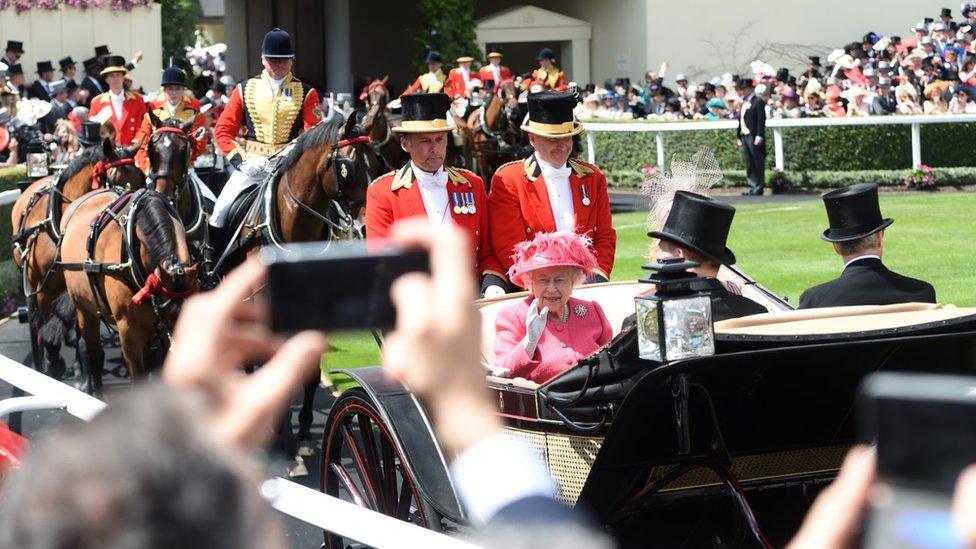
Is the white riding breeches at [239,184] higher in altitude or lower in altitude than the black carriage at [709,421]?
higher

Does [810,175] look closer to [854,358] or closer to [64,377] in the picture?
[64,377]

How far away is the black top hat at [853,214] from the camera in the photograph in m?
6.18

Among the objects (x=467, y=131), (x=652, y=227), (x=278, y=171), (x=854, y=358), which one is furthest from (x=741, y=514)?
(x=467, y=131)

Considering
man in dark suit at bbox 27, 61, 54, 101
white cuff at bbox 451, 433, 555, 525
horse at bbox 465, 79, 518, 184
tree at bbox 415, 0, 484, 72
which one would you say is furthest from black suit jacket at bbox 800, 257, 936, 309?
tree at bbox 415, 0, 484, 72

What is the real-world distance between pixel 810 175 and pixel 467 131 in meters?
5.79

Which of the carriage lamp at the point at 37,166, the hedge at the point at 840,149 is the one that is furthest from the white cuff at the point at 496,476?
the hedge at the point at 840,149

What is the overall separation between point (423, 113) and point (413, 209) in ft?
1.69

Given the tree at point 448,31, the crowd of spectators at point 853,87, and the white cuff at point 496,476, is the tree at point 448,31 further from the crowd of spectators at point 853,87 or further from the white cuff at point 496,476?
the white cuff at point 496,476

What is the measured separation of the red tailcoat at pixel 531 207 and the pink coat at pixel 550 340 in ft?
5.48

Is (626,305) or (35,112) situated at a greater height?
(35,112)

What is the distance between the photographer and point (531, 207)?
7598mm

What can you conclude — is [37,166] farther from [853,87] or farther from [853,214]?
[853,87]

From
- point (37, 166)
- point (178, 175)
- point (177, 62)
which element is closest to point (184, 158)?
point (178, 175)

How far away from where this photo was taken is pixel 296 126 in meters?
10.9
